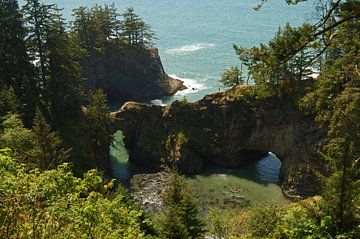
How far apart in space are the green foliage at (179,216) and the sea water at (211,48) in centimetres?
1254

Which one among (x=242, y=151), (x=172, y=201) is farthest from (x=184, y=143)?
(x=172, y=201)

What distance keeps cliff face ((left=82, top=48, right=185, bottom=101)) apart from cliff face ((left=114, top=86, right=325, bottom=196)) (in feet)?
74.2

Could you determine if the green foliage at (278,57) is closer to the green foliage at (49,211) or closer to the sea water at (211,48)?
the sea water at (211,48)

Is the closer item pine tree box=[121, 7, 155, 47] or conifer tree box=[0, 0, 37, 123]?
conifer tree box=[0, 0, 37, 123]

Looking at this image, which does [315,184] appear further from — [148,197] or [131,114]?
[131,114]

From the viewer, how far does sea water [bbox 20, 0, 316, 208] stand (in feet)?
148

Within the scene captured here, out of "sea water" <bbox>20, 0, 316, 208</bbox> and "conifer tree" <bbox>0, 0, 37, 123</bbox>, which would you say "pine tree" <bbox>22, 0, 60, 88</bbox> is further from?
"sea water" <bbox>20, 0, 316, 208</bbox>

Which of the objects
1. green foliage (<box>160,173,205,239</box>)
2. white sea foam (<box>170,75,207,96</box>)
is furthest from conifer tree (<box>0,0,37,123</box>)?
white sea foam (<box>170,75,207,96</box>)

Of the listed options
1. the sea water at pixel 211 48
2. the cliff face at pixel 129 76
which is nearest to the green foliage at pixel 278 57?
the sea water at pixel 211 48

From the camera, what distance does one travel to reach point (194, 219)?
97.1 ft

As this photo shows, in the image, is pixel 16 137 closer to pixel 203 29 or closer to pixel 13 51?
pixel 13 51

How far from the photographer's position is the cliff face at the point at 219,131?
46312 mm

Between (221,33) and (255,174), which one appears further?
(221,33)

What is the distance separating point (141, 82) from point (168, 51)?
74.0 feet
